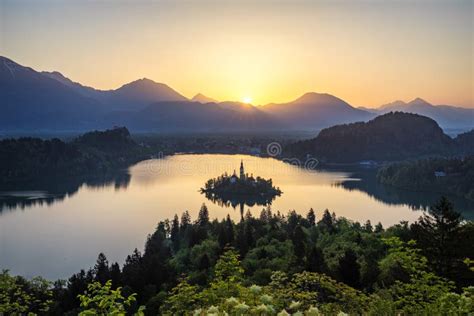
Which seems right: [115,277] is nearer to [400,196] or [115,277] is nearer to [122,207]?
[122,207]

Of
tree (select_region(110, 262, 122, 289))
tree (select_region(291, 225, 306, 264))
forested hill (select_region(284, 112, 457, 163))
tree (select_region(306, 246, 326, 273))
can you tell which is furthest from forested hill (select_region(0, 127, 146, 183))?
tree (select_region(306, 246, 326, 273))

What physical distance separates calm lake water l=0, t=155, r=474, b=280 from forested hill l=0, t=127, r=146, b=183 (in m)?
5.21

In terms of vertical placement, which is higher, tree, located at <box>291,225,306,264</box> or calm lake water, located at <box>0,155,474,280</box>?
tree, located at <box>291,225,306,264</box>

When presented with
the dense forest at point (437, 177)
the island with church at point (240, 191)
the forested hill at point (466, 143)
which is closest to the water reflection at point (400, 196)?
the dense forest at point (437, 177)

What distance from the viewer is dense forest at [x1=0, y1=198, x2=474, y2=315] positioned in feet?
13.9

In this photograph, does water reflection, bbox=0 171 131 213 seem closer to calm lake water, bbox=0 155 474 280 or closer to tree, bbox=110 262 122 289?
calm lake water, bbox=0 155 474 280

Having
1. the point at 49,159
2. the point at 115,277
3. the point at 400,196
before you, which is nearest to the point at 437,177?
the point at 400,196

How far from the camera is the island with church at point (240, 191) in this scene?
4172 cm

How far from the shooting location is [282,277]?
6.16 meters

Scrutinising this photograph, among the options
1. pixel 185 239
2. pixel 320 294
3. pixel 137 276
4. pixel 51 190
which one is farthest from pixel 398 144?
pixel 320 294

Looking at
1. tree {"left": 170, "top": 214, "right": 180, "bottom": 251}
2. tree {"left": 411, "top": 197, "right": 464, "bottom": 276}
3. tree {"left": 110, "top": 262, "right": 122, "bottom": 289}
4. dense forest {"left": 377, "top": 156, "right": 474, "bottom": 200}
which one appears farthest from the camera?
dense forest {"left": 377, "top": 156, "right": 474, "bottom": 200}

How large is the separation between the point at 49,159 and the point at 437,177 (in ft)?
164

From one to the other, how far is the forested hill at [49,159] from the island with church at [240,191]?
81.6 ft

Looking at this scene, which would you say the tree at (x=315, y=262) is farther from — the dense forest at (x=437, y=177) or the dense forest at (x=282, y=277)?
the dense forest at (x=437, y=177)
